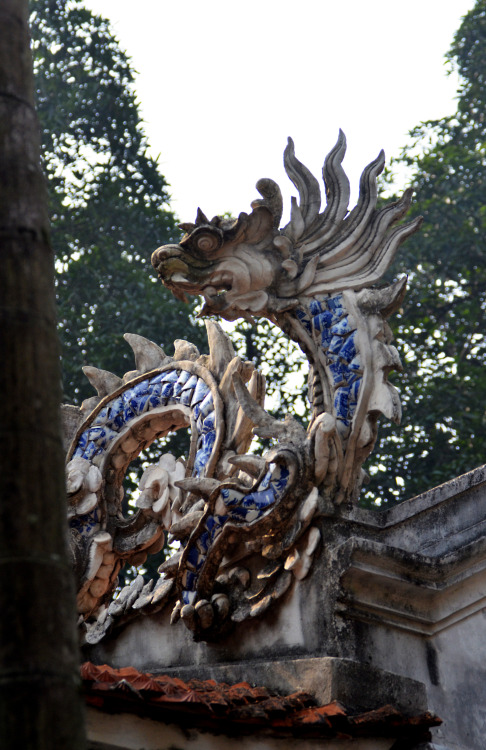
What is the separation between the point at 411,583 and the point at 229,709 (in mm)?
1295

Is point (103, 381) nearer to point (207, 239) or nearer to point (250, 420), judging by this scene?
point (250, 420)

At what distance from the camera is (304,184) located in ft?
23.0

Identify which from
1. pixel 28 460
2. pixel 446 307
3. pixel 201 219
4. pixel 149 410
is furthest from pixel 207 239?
pixel 446 307

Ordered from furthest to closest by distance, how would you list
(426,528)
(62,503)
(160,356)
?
(160,356) < (426,528) < (62,503)

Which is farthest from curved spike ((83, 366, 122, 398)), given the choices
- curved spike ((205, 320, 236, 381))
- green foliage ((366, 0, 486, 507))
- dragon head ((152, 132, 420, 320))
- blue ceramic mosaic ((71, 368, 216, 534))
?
green foliage ((366, 0, 486, 507))

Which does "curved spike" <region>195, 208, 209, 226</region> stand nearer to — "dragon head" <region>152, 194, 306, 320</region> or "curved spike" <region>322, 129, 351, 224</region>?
"dragon head" <region>152, 194, 306, 320</region>

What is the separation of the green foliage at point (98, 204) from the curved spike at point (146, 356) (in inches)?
285

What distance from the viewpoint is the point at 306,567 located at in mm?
6055

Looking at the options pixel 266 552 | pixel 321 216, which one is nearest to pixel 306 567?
pixel 266 552

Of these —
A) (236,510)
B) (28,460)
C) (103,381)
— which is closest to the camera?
(28,460)

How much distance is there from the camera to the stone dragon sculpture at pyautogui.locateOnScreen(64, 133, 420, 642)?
245 inches

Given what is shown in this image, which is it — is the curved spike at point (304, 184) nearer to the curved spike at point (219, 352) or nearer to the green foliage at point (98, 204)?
the curved spike at point (219, 352)

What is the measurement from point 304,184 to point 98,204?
448 inches

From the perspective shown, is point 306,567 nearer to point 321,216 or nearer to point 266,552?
point 266,552
